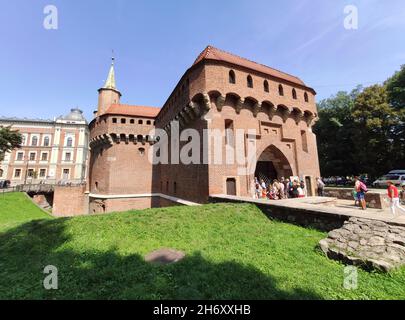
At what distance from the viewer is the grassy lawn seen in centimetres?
329

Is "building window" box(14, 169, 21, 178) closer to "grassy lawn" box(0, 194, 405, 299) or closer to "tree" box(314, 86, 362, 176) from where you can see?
"grassy lawn" box(0, 194, 405, 299)

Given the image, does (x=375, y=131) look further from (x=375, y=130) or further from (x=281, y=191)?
(x=281, y=191)

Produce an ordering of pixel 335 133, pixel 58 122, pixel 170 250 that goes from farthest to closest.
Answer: pixel 58 122 → pixel 335 133 → pixel 170 250

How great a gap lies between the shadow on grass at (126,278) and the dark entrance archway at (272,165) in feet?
40.7

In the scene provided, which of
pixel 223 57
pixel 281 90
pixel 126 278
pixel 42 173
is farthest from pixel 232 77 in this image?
pixel 42 173

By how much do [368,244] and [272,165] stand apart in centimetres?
1221

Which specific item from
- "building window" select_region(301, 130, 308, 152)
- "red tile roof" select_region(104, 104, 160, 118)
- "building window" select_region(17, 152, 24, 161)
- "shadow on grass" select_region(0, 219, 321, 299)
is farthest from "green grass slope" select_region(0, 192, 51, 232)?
"building window" select_region(17, 152, 24, 161)

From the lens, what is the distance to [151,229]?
6328 millimetres

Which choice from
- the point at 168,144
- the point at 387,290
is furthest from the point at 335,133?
the point at 387,290

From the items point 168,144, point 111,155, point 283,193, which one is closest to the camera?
point 283,193

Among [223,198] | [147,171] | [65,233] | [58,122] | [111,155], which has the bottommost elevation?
[65,233]

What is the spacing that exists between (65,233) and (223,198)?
6788mm

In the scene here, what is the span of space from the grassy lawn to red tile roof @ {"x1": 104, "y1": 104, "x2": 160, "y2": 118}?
1794 centimetres

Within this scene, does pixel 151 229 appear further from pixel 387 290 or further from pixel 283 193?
pixel 283 193
